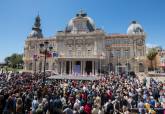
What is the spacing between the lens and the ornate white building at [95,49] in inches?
2116

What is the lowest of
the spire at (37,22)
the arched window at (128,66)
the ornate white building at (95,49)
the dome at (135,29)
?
the arched window at (128,66)

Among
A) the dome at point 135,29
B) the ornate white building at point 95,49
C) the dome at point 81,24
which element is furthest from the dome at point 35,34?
the dome at point 135,29

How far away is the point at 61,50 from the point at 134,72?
69.9ft

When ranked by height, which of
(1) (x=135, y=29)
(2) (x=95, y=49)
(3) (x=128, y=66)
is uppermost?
(1) (x=135, y=29)

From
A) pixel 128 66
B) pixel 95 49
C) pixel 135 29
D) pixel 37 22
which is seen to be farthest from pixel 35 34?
pixel 128 66

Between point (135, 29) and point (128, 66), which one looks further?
point (135, 29)

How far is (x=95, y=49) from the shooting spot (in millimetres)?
55031

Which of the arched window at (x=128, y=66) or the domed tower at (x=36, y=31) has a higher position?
the domed tower at (x=36, y=31)

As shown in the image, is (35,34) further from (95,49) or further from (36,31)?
(95,49)

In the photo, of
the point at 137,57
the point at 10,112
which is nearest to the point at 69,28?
the point at 137,57

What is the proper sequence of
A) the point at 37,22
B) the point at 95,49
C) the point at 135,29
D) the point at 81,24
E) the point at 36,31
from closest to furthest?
the point at 95,49 < the point at 135,29 < the point at 81,24 < the point at 36,31 < the point at 37,22

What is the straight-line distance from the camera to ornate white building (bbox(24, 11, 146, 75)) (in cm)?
5375

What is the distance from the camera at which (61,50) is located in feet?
192

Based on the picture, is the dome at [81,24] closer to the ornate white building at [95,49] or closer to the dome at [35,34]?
the ornate white building at [95,49]
